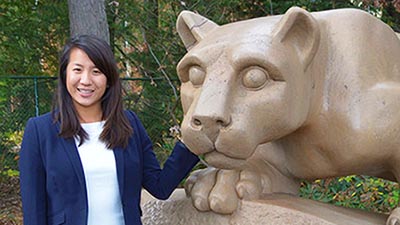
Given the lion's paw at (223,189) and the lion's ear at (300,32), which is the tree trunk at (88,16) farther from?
the lion's ear at (300,32)

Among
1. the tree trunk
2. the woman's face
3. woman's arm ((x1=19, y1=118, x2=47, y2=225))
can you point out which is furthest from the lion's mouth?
the tree trunk

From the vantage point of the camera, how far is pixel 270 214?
1.73m

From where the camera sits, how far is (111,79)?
1731 mm

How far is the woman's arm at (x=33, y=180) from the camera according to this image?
1629 millimetres

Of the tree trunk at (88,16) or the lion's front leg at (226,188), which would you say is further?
the tree trunk at (88,16)

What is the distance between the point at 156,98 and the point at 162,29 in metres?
0.75

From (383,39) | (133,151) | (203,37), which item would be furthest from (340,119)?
(133,151)

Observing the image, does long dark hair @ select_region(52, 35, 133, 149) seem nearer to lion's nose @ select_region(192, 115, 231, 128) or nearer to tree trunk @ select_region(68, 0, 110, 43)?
lion's nose @ select_region(192, 115, 231, 128)

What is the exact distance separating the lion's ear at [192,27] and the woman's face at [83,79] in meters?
0.31

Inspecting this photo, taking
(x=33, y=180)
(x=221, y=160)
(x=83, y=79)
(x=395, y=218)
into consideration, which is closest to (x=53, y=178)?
(x=33, y=180)

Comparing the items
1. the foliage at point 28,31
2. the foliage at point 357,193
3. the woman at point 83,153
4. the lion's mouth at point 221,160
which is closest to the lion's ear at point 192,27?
the woman at point 83,153

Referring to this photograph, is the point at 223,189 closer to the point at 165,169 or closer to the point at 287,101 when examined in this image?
the point at 165,169

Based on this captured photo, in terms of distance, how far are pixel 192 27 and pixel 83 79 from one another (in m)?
0.40

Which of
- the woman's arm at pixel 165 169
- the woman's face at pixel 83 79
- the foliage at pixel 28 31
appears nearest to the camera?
the woman's face at pixel 83 79
